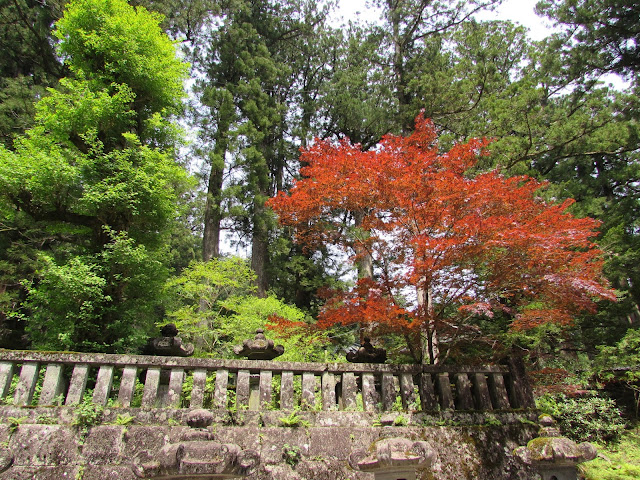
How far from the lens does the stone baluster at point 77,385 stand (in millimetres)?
4414

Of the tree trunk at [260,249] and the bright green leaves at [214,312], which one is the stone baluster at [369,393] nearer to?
the bright green leaves at [214,312]

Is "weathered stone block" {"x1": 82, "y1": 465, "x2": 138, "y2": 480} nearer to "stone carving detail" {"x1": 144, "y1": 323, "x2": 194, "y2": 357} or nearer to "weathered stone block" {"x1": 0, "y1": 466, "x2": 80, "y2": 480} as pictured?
"weathered stone block" {"x1": 0, "y1": 466, "x2": 80, "y2": 480}

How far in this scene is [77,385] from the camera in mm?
4492

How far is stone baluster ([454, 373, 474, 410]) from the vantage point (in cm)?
541

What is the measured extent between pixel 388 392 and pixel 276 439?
5.31ft

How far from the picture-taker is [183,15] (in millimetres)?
13867

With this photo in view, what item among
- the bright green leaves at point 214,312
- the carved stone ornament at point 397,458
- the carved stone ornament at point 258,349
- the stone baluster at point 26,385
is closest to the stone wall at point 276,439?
the stone baluster at point 26,385

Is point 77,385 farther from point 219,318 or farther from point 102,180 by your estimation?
point 219,318

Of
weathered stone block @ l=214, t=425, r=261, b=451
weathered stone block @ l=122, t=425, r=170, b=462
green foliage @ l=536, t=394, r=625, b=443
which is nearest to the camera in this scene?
weathered stone block @ l=122, t=425, r=170, b=462

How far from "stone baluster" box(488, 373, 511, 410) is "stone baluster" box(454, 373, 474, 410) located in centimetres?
41

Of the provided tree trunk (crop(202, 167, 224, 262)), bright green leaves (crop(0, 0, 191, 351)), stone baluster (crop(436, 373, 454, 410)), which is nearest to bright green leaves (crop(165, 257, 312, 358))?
bright green leaves (crop(0, 0, 191, 351))

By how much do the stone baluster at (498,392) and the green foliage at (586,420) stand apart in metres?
1.64

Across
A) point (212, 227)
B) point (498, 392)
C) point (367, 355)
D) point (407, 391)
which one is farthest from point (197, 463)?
point (212, 227)

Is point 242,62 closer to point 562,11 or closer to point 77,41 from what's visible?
point 77,41
